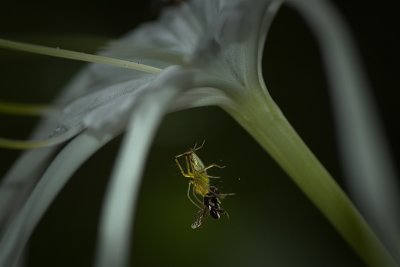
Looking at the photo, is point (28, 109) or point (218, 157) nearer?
point (28, 109)

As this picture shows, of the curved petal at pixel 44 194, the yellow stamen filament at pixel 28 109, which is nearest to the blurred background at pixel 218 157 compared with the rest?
the yellow stamen filament at pixel 28 109

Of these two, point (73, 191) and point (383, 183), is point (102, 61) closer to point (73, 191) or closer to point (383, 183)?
point (383, 183)

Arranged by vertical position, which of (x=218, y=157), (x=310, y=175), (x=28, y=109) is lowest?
(x=310, y=175)

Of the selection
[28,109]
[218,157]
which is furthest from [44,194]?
[218,157]

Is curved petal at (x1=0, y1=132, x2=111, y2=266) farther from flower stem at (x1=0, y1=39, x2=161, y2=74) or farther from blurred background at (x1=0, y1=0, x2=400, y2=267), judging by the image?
blurred background at (x1=0, y1=0, x2=400, y2=267)

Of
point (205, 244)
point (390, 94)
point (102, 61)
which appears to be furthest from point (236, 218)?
point (102, 61)

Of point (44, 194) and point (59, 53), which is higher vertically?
point (59, 53)

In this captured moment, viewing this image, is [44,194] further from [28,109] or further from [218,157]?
[218,157]
